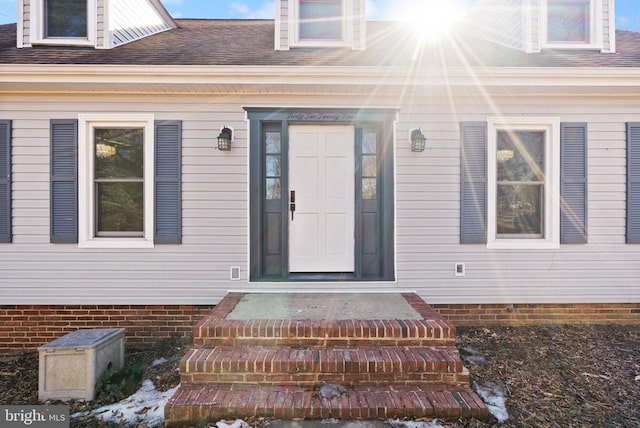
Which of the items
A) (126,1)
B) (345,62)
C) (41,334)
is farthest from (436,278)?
(126,1)

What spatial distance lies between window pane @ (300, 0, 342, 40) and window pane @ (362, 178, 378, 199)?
1.94 m

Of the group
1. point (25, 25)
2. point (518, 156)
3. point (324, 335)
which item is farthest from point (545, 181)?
point (25, 25)

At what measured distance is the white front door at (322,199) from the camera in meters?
4.24

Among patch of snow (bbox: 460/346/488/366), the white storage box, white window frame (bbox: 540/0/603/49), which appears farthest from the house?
the white storage box

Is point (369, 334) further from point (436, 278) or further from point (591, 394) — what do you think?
point (591, 394)

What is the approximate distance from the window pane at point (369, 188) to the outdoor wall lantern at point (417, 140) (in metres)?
0.61

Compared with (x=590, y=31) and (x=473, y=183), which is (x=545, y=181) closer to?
(x=473, y=183)

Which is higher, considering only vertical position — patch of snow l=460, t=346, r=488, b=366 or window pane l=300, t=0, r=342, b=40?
window pane l=300, t=0, r=342, b=40

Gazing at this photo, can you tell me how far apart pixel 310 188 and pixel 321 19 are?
2.25 meters

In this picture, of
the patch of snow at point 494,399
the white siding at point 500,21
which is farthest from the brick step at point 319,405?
the white siding at point 500,21

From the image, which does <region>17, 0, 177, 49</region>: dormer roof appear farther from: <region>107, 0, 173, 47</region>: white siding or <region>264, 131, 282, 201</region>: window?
<region>264, 131, 282, 201</region>: window

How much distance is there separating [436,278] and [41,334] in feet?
15.2

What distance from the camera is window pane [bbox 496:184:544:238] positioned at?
4.18 m

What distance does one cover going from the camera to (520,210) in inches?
165
